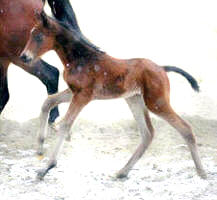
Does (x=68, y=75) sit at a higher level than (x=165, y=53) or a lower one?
higher

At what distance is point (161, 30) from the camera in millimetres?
10336

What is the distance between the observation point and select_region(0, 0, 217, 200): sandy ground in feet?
14.4

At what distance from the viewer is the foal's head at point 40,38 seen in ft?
14.2

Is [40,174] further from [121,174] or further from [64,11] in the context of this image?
[64,11]

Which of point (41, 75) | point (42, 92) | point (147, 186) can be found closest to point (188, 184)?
point (147, 186)

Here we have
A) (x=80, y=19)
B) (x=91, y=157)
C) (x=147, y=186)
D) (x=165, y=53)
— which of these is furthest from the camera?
(x=80, y=19)

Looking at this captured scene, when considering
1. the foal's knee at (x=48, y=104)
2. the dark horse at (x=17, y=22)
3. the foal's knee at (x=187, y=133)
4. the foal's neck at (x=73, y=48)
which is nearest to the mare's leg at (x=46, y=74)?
the dark horse at (x=17, y=22)

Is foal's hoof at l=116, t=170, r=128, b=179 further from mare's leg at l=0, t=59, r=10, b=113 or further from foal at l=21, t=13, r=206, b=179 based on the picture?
mare's leg at l=0, t=59, r=10, b=113

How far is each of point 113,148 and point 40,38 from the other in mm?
1643

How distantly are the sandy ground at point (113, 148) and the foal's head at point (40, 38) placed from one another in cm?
103

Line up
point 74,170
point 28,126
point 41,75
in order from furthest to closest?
point 28,126
point 41,75
point 74,170

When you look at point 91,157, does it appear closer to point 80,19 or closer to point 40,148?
point 40,148

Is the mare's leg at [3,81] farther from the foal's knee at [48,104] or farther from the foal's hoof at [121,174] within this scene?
the foal's hoof at [121,174]

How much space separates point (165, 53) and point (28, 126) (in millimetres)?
3652
